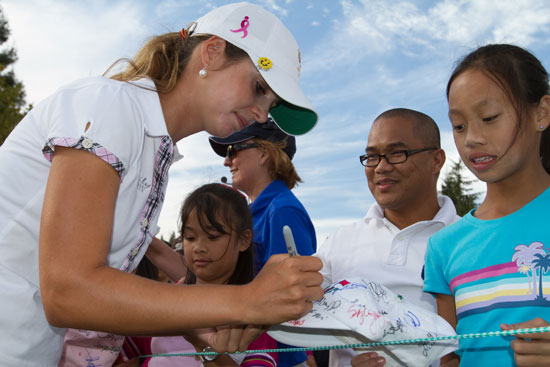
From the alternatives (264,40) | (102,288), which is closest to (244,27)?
(264,40)

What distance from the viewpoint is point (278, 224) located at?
3287 mm

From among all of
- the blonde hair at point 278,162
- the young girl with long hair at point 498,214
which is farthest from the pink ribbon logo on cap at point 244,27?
the blonde hair at point 278,162

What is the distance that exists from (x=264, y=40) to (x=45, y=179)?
98 cm

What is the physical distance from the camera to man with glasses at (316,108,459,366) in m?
2.88

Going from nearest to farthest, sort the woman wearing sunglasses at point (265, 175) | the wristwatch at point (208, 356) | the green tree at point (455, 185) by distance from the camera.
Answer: the wristwatch at point (208, 356), the woman wearing sunglasses at point (265, 175), the green tree at point (455, 185)

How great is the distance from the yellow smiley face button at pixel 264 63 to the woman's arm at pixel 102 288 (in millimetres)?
756

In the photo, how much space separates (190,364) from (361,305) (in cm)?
146

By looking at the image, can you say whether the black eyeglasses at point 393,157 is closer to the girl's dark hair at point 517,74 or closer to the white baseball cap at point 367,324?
the girl's dark hair at point 517,74

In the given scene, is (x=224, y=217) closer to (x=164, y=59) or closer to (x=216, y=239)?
(x=216, y=239)

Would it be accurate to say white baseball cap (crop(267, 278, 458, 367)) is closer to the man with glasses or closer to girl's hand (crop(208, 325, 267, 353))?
girl's hand (crop(208, 325, 267, 353))

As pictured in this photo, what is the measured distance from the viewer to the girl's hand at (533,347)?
1.47 m

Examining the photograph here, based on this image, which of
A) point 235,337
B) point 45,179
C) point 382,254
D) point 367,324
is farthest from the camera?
point 382,254

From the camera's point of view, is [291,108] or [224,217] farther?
[224,217]

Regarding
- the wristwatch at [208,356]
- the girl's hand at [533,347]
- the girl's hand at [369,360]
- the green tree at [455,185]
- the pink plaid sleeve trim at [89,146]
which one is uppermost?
the green tree at [455,185]
